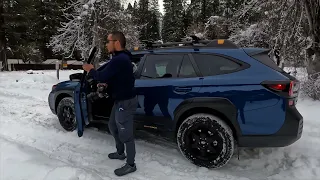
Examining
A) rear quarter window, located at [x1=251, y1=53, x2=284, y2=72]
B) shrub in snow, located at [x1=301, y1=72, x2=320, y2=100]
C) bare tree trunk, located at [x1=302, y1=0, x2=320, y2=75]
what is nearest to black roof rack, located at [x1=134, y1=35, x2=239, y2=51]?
rear quarter window, located at [x1=251, y1=53, x2=284, y2=72]

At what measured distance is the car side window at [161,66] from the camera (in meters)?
4.64

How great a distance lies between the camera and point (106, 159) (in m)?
4.61

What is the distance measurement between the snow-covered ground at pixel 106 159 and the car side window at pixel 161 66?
1.28 meters

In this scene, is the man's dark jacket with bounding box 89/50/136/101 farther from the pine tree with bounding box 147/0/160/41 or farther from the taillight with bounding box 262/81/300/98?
the pine tree with bounding box 147/0/160/41

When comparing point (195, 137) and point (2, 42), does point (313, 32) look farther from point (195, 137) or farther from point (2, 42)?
point (2, 42)

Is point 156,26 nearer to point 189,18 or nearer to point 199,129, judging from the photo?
point 189,18

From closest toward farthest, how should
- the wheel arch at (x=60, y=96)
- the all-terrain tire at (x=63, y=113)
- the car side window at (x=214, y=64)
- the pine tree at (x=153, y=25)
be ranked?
the car side window at (x=214, y=64) < the all-terrain tire at (x=63, y=113) < the wheel arch at (x=60, y=96) < the pine tree at (x=153, y=25)

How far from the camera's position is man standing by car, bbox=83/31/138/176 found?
149 inches

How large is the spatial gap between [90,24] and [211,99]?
58.3ft

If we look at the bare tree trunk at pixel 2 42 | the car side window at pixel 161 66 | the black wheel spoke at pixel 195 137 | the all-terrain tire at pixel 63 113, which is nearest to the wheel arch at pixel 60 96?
the all-terrain tire at pixel 63 113

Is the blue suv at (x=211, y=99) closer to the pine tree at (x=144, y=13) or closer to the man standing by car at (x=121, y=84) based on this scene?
the man standing by car at (x=121, y=84)

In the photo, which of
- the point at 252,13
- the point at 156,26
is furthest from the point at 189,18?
the point at 252,13

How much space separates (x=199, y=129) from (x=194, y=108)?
324 mm

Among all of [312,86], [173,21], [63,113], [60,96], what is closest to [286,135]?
[63,113]
